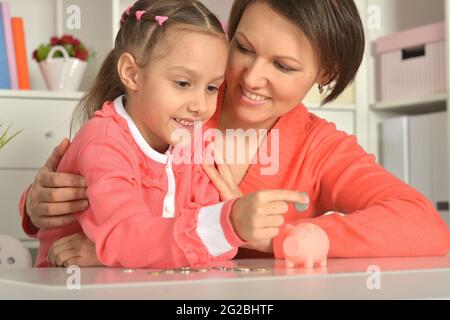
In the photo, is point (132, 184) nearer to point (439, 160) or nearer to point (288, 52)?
point (288, 52)

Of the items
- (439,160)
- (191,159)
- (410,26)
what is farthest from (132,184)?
(410,26)

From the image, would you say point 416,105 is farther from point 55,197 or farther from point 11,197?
point 55,197

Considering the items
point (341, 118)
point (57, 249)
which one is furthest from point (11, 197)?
point (57, 249)

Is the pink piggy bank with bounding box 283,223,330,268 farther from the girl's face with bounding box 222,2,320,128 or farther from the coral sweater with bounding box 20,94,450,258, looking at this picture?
the girl's face with bounding box 222,2,320,128

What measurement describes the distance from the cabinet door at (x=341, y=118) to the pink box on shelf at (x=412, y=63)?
0.46 ft

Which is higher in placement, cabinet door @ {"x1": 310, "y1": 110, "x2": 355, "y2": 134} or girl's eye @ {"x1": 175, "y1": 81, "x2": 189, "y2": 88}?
girl's eye @ {"x1": 175, "y1": 81, "x2": 189, "y2": 88}

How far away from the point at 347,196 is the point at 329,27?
32 centimetres

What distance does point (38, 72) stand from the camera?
275 cm

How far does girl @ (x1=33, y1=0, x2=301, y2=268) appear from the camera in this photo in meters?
0.99

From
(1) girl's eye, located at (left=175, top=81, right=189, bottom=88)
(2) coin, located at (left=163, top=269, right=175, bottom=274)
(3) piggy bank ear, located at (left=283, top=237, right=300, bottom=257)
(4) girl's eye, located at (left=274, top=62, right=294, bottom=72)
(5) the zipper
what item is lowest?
(2) coin, located at (left=163, top=269, right=175, bottom=274)

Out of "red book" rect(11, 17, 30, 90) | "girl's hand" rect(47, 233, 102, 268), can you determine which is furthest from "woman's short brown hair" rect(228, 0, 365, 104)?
"red book" rect(11, 17, 30, 90)

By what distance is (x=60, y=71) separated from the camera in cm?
250

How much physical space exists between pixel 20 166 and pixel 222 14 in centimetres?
80

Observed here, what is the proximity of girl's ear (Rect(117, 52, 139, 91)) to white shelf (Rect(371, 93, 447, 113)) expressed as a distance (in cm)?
155
